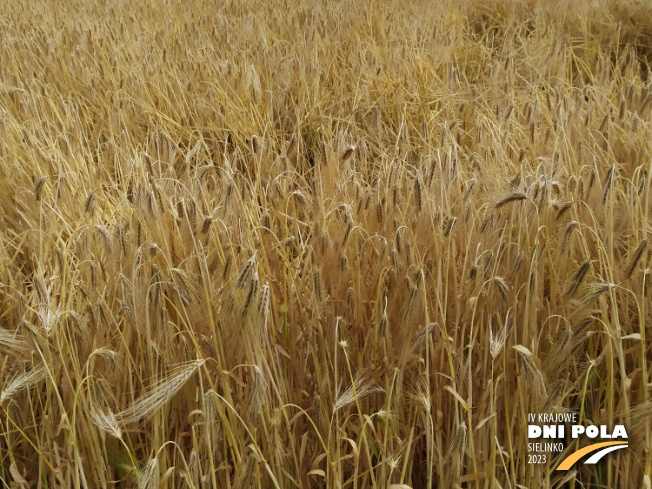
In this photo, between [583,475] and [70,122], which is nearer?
[583,475]

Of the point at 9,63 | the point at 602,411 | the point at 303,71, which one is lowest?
the point at 602,411

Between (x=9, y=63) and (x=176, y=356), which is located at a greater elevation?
(x=9, y=63)

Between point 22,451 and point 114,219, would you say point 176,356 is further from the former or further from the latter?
point 114,219

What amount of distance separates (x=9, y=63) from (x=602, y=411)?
10.5 ft

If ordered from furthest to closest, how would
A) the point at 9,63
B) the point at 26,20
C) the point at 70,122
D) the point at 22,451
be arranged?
1. the point at 26,20
2. the point at 9,63
3. the point at 70,122
4. the point at 22,451

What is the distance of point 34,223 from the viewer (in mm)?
1573

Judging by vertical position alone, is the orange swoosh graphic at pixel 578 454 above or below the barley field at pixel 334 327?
below

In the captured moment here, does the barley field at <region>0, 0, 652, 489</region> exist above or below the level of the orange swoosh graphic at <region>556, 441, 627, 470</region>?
above

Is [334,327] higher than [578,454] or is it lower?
higher

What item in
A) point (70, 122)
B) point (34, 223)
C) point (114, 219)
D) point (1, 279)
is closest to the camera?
point (1, 279)

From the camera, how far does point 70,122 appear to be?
2.29m

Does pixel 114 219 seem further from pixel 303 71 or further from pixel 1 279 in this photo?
pixel 303 71

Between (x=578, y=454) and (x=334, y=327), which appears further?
(x=334, y=327)

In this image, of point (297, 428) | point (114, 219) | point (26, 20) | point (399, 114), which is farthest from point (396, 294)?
point (26, 20)
